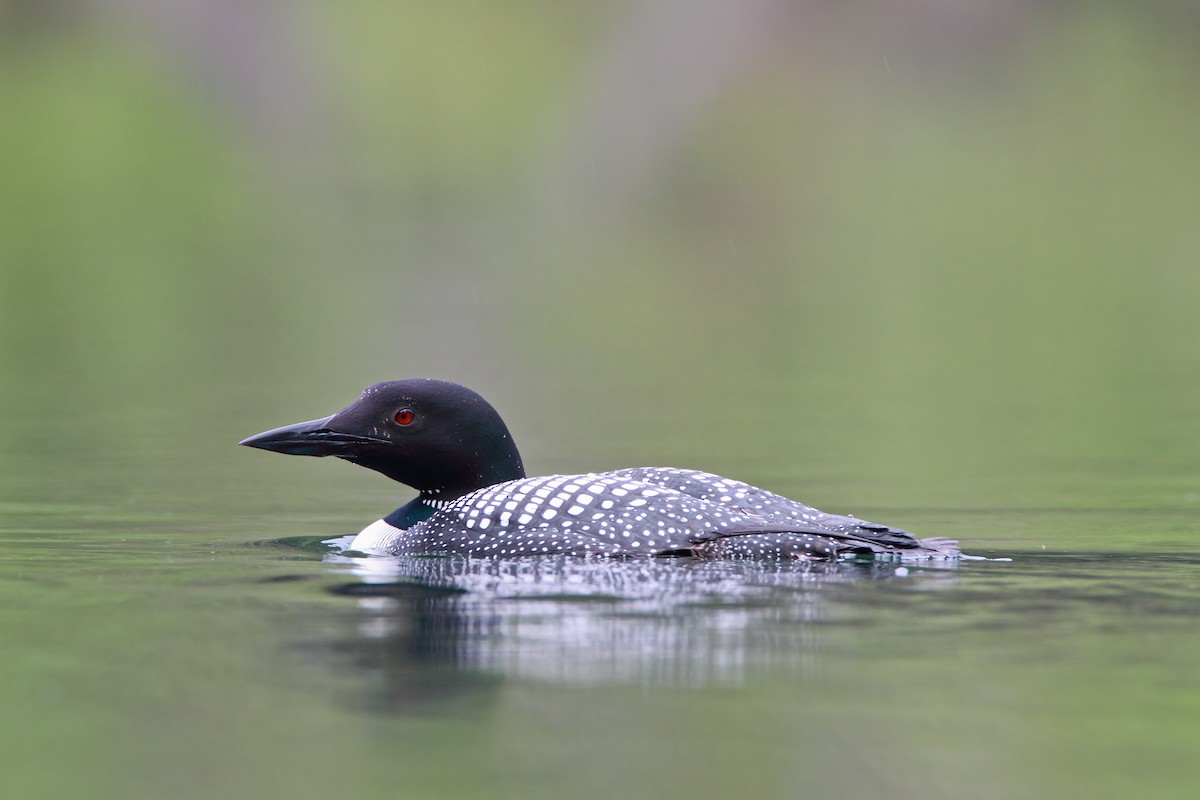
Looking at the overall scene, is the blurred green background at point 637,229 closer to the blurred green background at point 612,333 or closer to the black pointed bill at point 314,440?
the blurred green background at point 612,333

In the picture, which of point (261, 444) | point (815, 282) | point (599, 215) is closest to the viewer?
point (261, 444)

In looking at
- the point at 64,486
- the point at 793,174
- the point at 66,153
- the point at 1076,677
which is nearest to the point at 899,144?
the point at 793,174

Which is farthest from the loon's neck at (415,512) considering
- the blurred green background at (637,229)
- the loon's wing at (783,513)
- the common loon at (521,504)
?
the blurred green background at (637,229)

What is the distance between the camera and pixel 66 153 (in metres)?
29.1

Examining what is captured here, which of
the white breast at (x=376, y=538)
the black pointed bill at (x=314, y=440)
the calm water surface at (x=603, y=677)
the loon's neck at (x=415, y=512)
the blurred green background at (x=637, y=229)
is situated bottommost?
the calm water surface at (x=603, y=677)

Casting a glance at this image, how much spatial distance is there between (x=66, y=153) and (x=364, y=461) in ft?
77.0

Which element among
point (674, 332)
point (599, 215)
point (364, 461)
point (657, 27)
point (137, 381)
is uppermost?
point (657, 27)

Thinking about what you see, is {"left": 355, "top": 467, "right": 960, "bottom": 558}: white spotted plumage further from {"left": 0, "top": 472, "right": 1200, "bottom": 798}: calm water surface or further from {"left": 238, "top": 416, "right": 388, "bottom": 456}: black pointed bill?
Result: {"left": 238, "top": 416, "right": 388, "bottom": 456}: black pointed bill

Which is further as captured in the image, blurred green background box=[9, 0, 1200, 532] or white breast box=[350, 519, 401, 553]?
blurred green background box=[9, 0, 1200, 532]

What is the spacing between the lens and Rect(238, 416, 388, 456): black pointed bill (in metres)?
6.87

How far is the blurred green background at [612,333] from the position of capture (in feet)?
13.8

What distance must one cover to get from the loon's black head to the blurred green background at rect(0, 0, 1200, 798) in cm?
52

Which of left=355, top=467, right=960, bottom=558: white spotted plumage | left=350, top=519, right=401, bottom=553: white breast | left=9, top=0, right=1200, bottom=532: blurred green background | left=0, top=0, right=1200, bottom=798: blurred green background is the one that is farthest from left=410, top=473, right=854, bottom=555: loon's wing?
left=9, top=0, right=1200, bottom=532: blurred green background

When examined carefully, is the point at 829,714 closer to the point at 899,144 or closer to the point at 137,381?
the point at 137,381
